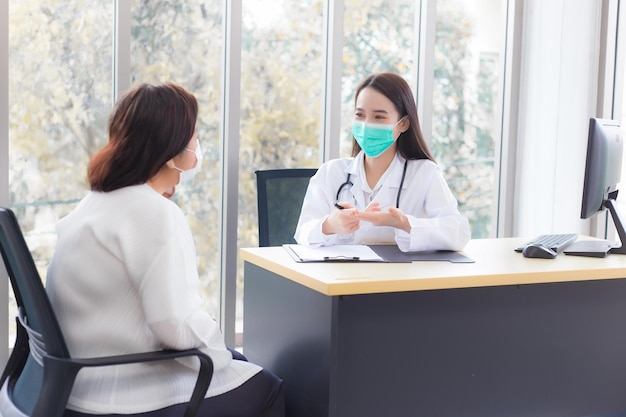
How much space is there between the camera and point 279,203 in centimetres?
295

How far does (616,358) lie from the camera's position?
7.61ft

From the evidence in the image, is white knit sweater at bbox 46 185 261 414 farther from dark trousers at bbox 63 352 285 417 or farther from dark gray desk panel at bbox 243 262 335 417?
dark gray desk panel at bbox 243 262 335 417

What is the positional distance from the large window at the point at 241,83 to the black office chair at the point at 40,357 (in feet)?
3.94

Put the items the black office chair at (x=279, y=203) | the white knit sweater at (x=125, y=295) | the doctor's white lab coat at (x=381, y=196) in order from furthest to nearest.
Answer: the black office chair at (x=279, y=203)
the doctor's white lab coat at (x=381, y=196)
the white knit sweater at (x=125, y=295)

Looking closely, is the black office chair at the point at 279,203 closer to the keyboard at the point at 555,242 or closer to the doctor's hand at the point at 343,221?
the doctor's hand at the point at 343,221

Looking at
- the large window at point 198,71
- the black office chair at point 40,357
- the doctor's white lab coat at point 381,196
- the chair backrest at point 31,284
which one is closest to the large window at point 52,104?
the large window at point 198,71

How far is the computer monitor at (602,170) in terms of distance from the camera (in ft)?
7.98

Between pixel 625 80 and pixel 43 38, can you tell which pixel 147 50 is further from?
pixel 625 80

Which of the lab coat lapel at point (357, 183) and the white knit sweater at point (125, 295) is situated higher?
the lab coat lapel at point (357, 183)

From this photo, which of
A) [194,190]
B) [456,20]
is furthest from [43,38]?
[456,20]

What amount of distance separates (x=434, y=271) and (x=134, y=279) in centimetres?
82

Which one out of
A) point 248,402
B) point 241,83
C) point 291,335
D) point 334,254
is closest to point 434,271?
point 334,254

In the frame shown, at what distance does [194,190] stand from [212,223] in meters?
0.17

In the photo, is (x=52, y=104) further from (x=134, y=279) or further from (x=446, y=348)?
(x=446, y=348)
